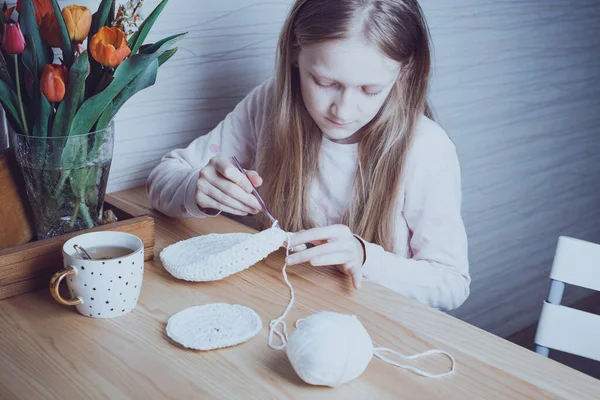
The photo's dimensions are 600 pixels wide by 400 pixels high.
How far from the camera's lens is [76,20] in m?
0.84

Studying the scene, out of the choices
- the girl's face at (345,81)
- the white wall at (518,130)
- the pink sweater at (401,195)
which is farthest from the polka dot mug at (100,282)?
the white wall at (518,130)

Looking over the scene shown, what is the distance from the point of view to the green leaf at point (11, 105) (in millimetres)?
828

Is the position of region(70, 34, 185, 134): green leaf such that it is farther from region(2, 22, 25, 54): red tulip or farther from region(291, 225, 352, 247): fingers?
region(291, 225, 352, 247): fingers

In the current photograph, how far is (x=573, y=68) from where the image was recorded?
6.65ft

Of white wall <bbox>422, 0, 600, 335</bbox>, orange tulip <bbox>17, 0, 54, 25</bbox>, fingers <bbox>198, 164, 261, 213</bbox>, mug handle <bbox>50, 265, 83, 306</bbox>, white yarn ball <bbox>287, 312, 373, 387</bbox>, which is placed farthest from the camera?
white wall <bbox>422, 0, 600, 335</bbox>

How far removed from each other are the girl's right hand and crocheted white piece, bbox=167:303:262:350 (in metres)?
0.20

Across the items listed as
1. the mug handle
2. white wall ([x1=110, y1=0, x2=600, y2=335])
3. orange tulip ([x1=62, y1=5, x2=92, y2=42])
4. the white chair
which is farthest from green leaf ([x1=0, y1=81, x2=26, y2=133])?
the white chair

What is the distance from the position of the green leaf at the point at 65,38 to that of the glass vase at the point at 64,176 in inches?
3.8

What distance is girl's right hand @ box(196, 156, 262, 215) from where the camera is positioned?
0.95m

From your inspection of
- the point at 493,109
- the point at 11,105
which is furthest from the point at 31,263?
the point at 493,109

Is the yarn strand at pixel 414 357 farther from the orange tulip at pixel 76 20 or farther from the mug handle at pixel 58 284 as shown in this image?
the orange tulip at pixel 76 20

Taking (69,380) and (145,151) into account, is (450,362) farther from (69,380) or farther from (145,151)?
(145,151)

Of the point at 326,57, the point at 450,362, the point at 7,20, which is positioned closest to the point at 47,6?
the point at 7,20

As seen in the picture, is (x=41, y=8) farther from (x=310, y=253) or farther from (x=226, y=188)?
(x=310, y=253)
